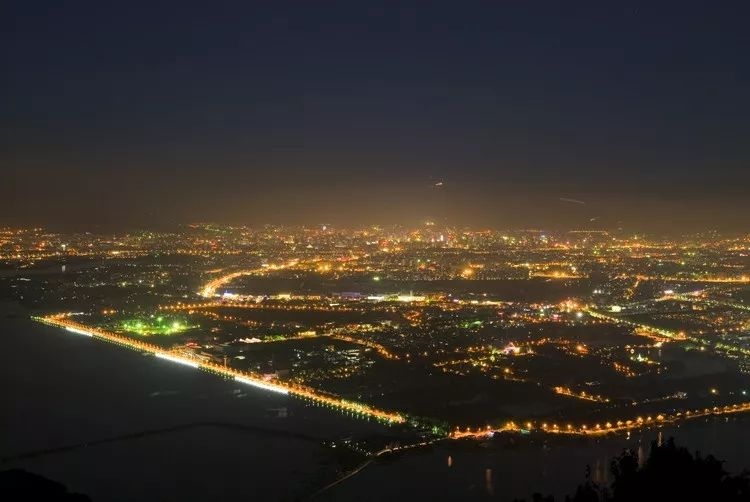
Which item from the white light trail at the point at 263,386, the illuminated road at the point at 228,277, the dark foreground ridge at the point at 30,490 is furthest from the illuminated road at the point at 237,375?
the illuminated road at the point at 228,277

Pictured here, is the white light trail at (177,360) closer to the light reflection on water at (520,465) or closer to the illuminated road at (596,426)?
the illuminated road at (596,426)

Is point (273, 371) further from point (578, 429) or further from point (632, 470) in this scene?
point (632, 470)

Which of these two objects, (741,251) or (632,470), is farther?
(741,251)

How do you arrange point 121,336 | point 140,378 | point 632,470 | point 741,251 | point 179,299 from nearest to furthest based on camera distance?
1. point 632,470
2. point 140,378
3. point 121,336
4. point 179,299
5. point 741,251

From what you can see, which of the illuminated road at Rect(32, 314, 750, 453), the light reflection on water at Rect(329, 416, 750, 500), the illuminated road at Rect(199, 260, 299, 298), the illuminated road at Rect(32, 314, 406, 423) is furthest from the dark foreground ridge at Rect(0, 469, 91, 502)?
the illuminated road at Rect(199, 260, 299, 298)

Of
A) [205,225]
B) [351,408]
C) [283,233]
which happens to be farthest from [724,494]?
[205,225]

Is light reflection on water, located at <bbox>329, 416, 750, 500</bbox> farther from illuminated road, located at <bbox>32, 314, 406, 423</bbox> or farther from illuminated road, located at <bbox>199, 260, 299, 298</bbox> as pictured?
illuminated road, located at <bbox>199, 260, 299, 298</bbox>
